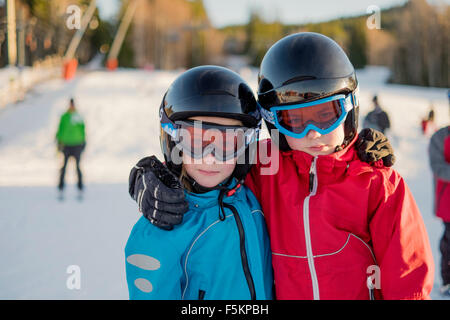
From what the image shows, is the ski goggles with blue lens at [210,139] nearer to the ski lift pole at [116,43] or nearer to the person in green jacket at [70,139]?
the person in green jacket at [70,139]

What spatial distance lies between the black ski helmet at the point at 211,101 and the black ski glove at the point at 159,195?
122 millimetres

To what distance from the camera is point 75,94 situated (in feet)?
60.2

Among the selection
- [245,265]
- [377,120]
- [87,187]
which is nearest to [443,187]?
[245,265]

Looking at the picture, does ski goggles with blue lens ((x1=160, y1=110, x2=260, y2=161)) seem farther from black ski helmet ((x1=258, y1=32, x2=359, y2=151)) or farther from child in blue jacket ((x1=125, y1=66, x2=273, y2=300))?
black ski helmet ((x1=258, y1=32, x2=359, y2=151))

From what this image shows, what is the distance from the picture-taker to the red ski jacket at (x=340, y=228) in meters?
1.46

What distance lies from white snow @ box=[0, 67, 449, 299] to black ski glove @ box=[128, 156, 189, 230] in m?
2.32

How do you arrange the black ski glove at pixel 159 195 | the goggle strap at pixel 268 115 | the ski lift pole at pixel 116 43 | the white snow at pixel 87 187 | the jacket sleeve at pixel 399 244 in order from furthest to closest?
the ski lift pole at pixel 116 43
the white snow at pixel 87 187
the goggle strap at pixel 268 115
the black ski glove at pixel 159 195
the jacket sleeve at pixel 399 244

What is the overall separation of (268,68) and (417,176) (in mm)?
8730

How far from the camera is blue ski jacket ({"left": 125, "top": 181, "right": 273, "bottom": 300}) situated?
145cm

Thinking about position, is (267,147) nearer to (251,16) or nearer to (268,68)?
(268,68)

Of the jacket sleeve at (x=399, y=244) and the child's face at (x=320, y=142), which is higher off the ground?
the child's face at (x=320, y=142)

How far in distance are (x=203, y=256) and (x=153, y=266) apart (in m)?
0.22

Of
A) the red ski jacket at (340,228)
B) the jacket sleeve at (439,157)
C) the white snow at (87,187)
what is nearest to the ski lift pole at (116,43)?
the white snow at (87,187)

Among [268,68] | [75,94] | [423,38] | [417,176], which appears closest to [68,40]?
[75,94]
